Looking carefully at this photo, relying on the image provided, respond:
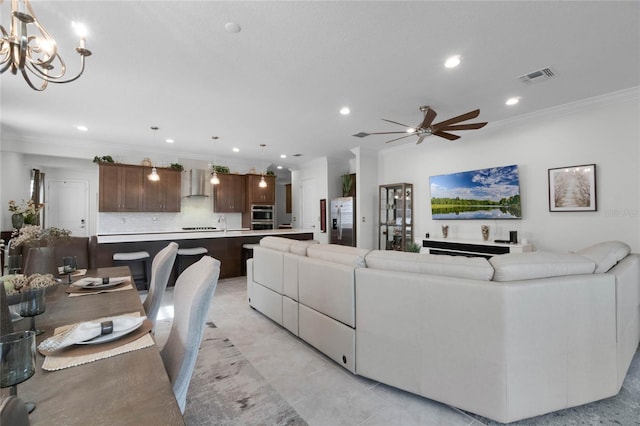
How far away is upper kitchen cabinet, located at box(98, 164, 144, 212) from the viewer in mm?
5895

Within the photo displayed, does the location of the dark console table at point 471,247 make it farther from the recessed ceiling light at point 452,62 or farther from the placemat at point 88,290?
the placemat at point 88,290

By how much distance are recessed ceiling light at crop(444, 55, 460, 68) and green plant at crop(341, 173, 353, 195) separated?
448 cm

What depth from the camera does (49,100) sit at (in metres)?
3.82

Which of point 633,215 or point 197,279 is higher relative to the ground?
point 633,215

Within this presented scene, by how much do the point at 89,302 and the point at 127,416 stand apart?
4.02 feet

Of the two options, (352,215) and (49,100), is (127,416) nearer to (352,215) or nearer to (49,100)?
(49,100)

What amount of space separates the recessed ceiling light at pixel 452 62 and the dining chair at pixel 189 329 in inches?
115

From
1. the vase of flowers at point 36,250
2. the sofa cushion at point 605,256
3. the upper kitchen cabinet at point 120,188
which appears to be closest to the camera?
the vase of flowers at point 36,250

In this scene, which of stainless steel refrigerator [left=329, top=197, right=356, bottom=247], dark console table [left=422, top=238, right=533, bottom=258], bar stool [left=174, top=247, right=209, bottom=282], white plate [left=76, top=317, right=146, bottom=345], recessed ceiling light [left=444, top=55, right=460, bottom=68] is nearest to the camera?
white plate [left=76, top=317, right=146, bottom=345]

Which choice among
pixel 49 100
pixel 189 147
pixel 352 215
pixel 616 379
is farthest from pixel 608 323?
pixel 189 147

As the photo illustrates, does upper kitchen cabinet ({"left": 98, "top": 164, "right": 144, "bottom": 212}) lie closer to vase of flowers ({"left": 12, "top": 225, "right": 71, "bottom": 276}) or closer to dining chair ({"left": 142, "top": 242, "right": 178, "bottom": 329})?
vase of flowers ({"left": 12, "top": 225, "right": 71, "bottom": 276})

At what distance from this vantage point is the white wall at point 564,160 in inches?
142

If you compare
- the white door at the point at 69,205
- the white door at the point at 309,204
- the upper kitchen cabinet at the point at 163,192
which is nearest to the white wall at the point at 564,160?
the white door at the point at 309,204

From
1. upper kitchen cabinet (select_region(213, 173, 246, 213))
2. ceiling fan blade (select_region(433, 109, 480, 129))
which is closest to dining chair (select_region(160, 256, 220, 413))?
ceiling fan blade (select_region(433, 109, 480, 129))
